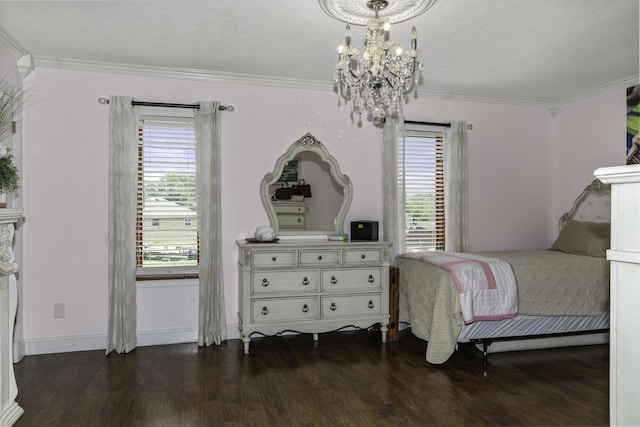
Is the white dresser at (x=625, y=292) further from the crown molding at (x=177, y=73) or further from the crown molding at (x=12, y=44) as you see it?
the crown molding at (x=12, y=44)

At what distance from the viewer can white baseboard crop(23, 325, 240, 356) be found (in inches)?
148

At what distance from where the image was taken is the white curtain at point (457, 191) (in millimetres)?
4777

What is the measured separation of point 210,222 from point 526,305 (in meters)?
2.88

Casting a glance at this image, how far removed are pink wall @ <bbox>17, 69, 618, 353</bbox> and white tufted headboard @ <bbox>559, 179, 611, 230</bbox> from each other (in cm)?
18

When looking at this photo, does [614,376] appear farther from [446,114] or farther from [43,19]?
[446,114]

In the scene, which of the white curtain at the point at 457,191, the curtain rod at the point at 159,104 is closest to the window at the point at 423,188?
the white curtain at the point at 457,191

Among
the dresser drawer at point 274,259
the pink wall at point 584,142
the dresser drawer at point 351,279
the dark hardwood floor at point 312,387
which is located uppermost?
the pink wall at point 584,142

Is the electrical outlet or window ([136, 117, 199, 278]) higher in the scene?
window ([136, 117, 199, 278])

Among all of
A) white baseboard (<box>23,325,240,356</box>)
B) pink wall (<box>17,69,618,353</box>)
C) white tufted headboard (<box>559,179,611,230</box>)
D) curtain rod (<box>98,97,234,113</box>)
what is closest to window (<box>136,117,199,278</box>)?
curtain rod (<box>98,97,234,113</box>)

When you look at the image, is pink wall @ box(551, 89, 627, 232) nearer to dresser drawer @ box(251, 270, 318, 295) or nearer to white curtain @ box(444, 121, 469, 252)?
white curtain @ box(444, 121, 469, 252)

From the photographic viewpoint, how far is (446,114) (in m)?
4.92

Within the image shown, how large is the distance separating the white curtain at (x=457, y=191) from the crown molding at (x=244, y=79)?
0.49m

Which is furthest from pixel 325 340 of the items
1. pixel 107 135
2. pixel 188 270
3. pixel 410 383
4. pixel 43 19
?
pixel 43 19

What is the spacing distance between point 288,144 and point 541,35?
7.84 feet
